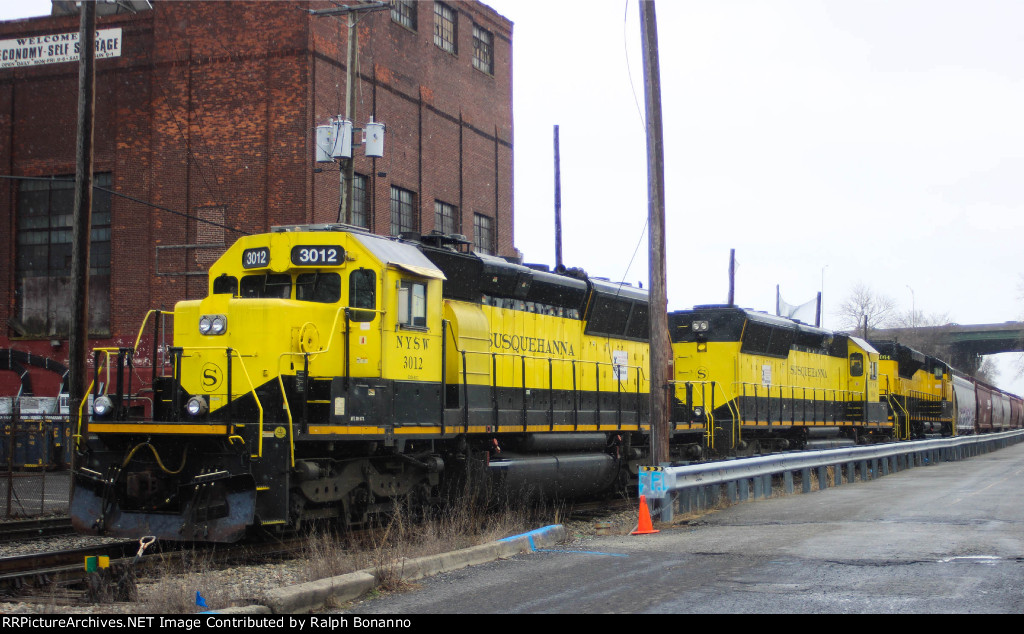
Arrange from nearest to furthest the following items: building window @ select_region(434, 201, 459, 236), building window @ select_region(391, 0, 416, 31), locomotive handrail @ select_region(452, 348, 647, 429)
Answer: locomotive handrail @ select_region(452, 348, 647, 429)
building window @ select_region(391, 0, 416, 31)
building window @ select_region(434, 201, 459, 236)

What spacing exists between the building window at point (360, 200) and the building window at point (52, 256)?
754 cm

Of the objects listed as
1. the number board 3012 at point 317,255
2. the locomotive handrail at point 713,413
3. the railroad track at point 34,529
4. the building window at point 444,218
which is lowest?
the railroad track at point 34,529

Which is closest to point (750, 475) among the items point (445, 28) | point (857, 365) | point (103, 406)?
point (103, 406)

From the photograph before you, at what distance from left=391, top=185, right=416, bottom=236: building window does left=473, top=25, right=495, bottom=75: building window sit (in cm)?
713

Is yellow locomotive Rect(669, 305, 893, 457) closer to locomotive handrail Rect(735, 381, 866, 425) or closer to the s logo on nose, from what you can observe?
locomotive handrail Rect(735, 381, 866, 425)

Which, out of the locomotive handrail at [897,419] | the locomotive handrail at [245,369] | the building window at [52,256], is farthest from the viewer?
the locomotive handrail at [897,419]

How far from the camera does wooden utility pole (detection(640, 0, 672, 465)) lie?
49.0 feet

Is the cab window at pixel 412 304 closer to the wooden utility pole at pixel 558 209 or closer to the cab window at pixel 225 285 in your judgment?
the cab window at pixel 225 285

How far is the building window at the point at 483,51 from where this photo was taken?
126 ft

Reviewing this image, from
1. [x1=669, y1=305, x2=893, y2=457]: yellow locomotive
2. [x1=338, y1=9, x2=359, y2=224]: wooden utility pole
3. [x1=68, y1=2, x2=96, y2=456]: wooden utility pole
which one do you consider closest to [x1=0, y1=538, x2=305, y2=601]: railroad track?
[x1=68, y1=2, x2=96, y2=456]: wooden utility pole

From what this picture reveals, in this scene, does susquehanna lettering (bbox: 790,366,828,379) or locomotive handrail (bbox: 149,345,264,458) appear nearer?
locomotive handrail (bbox: 149,345,264,458)

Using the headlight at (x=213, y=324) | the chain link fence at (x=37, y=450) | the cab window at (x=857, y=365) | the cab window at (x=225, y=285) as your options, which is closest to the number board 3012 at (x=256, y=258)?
the cab window at (x=225, y=285)

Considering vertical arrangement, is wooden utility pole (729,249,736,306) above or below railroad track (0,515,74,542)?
above
